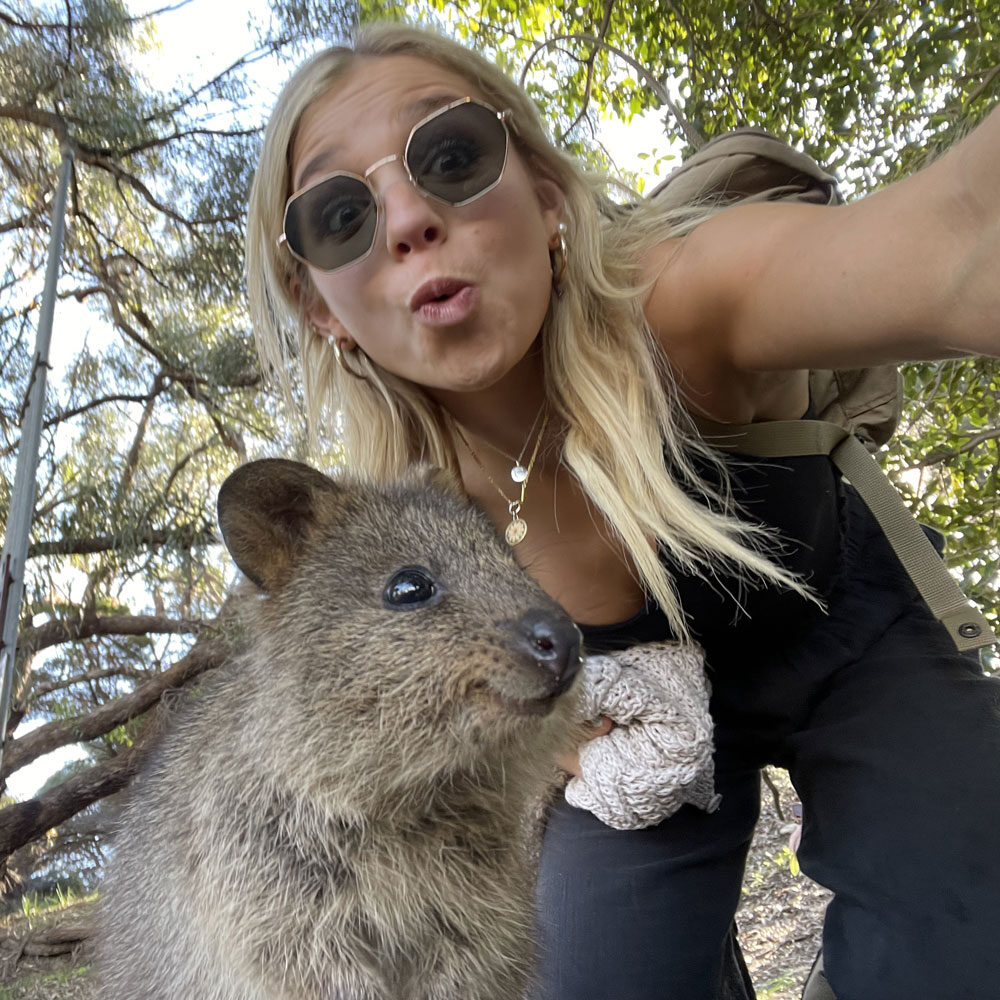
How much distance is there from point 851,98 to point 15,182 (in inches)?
102

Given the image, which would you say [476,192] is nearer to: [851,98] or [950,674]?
[950,674]

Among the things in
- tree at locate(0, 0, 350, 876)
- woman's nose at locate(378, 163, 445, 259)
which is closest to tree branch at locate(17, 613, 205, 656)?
tree at locate(0, 0, 350, 876)

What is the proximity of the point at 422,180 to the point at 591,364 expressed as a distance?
436 mm

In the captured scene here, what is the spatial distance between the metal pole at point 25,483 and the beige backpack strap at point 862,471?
1.67 m

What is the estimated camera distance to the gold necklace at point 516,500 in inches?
61.6

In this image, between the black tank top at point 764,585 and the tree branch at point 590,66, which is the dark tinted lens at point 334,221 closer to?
the black tank top at point 764,585

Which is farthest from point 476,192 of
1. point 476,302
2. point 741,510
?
point 741,510

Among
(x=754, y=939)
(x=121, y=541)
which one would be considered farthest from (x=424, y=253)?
(x=754, y=939)

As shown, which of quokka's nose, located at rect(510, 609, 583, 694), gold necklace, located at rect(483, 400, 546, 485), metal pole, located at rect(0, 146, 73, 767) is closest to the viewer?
quokka's nose, located at rect(510, 609, 583, 694)

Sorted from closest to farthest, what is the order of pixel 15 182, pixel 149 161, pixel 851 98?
pixel 851 98 → pixel 15 182 → pixel 149 161

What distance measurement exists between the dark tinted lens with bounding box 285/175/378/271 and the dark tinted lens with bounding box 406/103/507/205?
106 millimetres

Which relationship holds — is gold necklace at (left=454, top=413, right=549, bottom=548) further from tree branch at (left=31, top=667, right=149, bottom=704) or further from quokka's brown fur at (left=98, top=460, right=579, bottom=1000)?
tree branch at (left=31, top=667, right=149, bottom=704)

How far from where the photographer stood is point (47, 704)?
275cm

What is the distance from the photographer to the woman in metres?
1.37
